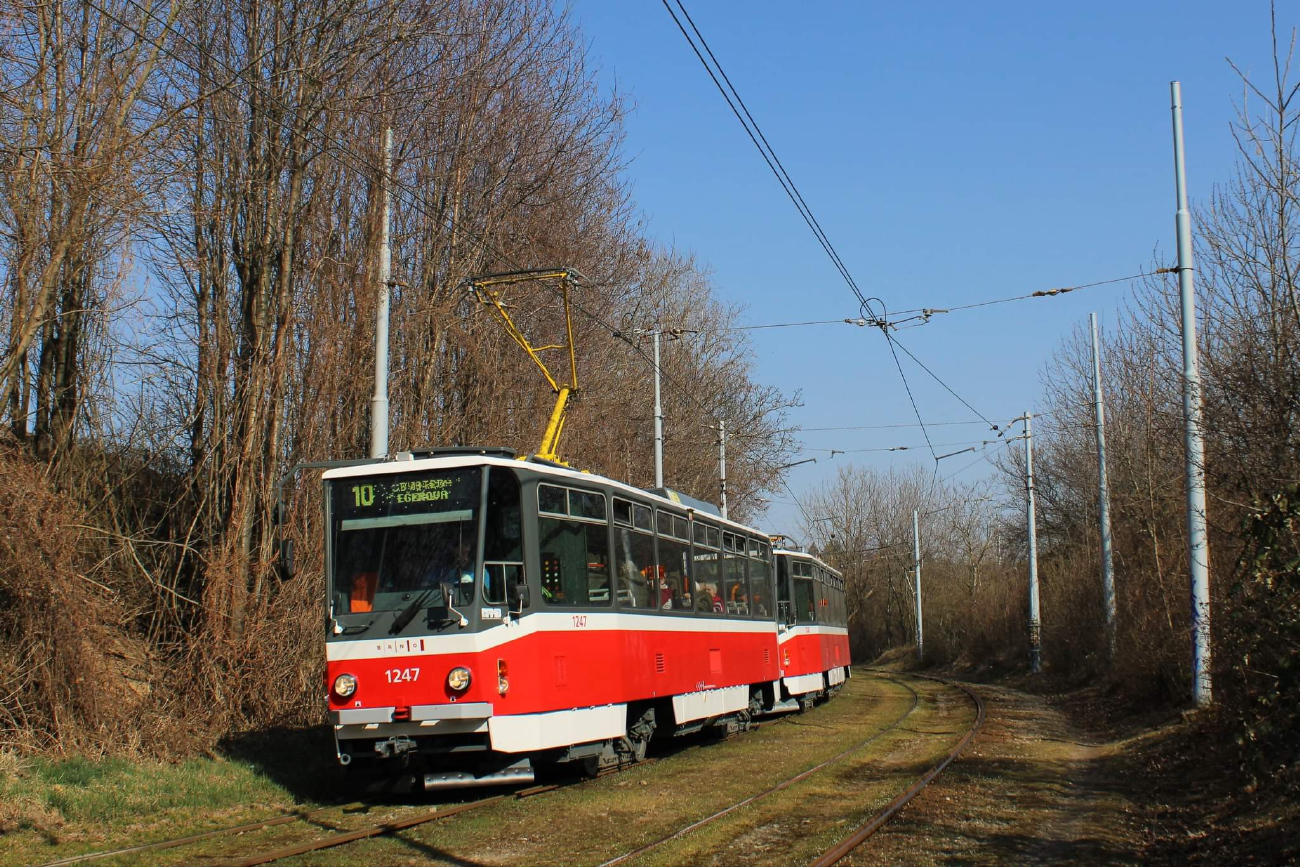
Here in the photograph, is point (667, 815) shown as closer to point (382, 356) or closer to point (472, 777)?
point (472, 777)

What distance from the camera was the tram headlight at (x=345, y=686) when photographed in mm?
10414

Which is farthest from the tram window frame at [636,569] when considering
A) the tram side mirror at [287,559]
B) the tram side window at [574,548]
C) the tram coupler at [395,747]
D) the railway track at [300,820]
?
the tram side mirror at [287,559]

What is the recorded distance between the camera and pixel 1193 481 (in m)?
14.0

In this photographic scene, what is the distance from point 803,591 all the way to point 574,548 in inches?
498

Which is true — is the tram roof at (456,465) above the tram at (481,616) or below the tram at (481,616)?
above

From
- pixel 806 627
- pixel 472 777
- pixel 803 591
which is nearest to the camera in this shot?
pixel 472 777

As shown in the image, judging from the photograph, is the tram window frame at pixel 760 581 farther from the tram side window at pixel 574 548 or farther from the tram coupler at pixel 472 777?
the tram coupler at pixel 472 777

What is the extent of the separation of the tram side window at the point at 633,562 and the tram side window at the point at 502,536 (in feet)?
6.52

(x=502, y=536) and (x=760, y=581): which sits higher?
(x=502, y=536)

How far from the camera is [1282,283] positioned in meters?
10.8

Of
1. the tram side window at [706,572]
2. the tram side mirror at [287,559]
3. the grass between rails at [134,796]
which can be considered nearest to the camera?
the grass between rails at [134,796]

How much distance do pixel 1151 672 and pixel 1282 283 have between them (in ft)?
32.6

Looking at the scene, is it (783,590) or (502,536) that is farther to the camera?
(783,590)

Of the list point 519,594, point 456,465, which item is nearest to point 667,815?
point 519,594
